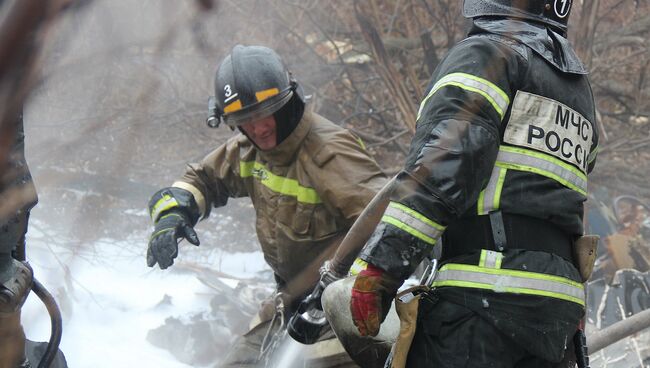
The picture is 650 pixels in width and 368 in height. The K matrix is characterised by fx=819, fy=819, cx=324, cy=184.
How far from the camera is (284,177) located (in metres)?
3.44

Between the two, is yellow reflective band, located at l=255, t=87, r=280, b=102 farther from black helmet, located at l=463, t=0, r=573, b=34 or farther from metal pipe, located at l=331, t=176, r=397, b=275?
black helmet, located at l=463, t=0, r=573, b=34

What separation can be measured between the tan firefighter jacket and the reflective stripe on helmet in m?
1.02

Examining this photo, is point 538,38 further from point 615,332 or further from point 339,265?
point 615,332

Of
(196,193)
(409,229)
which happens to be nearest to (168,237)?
(196,193)

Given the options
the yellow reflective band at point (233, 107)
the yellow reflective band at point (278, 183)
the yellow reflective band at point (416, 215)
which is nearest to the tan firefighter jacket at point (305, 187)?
the yellow reflective band at point (278, 183)

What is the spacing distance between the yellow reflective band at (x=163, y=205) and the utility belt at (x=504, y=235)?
1657 mm

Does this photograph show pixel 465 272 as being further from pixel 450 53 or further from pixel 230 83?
pixel 230 83

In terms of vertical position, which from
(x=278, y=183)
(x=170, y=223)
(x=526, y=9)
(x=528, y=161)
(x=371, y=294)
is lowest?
(x=170, y=223)

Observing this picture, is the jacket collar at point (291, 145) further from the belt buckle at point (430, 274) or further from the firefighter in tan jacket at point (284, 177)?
the belt buckle at point (430, 274)

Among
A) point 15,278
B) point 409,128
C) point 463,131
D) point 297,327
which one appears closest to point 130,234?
point 409,128

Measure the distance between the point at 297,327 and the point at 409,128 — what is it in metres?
3.66

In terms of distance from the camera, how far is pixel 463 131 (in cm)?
208

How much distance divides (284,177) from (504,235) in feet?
4.66

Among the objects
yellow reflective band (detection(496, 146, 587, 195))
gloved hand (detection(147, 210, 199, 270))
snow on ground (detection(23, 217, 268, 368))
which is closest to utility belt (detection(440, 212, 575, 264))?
yellow reflective band (detection(496, 146, 587, 195))
